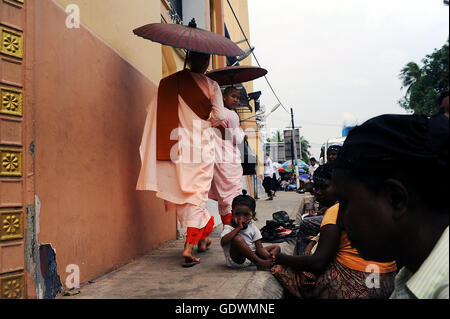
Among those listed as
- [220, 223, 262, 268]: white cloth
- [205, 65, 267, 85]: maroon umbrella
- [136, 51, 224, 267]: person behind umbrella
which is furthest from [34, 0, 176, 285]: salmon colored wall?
[205, 65, 267, 85]: maroon umbrella

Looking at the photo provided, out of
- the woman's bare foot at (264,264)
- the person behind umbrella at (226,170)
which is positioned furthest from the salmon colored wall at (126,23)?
the woman's bare foot at (264,264)

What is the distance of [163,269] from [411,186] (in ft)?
8.40

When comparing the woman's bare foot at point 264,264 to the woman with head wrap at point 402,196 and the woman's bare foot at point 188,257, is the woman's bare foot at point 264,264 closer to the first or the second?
the woman's bare foot at point 188,257

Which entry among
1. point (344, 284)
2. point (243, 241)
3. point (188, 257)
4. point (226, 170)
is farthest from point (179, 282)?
point (226, 170)

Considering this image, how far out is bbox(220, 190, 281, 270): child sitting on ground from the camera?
9.98 feet

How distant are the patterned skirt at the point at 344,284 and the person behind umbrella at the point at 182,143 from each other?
1201mm

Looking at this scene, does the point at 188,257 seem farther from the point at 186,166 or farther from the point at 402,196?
the point at 402,196

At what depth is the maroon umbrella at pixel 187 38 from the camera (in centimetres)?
315

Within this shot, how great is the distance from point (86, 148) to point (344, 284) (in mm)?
1945

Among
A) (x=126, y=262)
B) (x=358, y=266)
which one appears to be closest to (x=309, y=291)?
(x=358, y=266)

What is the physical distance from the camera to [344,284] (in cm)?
230

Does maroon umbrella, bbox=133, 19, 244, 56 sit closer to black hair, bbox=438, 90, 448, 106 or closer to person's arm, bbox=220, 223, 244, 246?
person's arm, bbox=220, 223, 244, 246

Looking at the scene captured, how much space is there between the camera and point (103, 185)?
9.64ft
